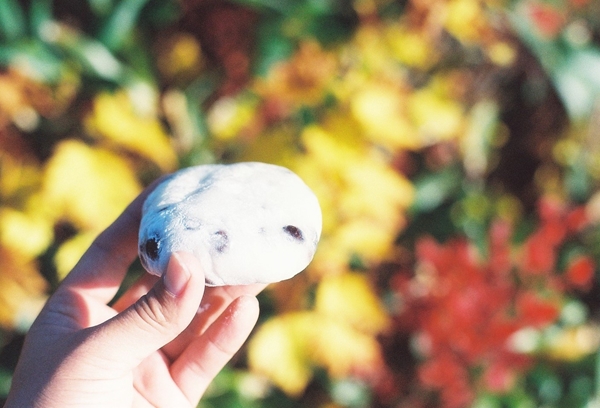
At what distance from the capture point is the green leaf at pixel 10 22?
1167 millimetres

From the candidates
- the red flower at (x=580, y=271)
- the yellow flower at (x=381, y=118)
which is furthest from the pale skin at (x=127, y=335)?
the red flower at (x=580, y=271)

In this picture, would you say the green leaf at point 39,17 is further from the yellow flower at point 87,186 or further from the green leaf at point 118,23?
the yellow flower at point 87,186

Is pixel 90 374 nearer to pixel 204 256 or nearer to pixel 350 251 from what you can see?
pixel 204 256

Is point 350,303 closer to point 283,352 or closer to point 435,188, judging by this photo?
point 283,352

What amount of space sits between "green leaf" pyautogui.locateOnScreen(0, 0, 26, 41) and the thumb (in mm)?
900

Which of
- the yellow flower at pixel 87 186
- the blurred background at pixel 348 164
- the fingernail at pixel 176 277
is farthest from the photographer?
the blurred background at pixel 348 164

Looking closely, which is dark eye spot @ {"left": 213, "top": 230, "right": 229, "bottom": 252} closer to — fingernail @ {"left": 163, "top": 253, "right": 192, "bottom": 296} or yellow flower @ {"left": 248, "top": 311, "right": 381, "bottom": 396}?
fingernail @ {"left": 163, "top": 253, "right": 192, "bottom": 296}

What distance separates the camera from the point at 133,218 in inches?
31.2

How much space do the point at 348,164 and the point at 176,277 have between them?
68cm

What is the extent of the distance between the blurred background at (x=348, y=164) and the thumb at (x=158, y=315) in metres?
0.54

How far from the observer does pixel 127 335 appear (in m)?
0.57

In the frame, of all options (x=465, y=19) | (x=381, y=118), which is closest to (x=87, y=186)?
(x=381, y=118)

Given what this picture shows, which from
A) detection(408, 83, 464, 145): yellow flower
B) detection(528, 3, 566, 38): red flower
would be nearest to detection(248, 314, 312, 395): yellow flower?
detection(408, 83, 464, 145): yellow flower

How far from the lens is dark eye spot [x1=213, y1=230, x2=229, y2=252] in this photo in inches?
23.1
